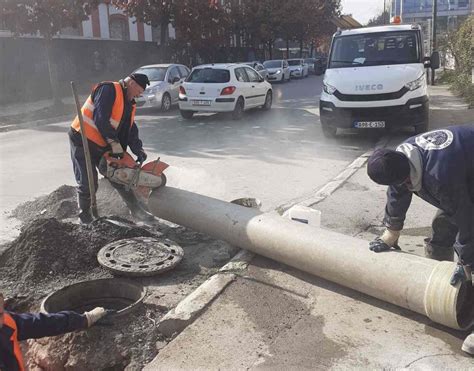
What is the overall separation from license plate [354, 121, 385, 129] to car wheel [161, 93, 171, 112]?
8.14m

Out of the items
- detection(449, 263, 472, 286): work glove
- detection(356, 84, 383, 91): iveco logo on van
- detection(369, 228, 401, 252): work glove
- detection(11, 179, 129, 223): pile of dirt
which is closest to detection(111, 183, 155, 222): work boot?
detection(11, 179, 129, 223): pile of dirt

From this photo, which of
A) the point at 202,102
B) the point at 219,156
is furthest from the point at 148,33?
the point at 219,156

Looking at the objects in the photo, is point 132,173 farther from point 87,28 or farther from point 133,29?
point 133,29

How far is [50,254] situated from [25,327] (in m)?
1.67

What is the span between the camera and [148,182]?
5246mm

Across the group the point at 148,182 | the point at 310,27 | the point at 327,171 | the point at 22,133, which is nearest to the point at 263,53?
the point at 310,27

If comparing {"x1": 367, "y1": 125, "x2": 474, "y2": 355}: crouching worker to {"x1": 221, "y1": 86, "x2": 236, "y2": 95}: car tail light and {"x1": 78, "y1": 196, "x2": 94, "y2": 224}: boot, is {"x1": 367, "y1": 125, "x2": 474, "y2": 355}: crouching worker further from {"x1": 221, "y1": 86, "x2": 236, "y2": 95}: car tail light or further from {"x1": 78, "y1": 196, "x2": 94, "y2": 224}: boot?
{"x1": 221, "y1": 86, "x2": 236, "y2": 95}: car tail light

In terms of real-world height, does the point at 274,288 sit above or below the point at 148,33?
below

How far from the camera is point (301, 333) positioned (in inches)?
136

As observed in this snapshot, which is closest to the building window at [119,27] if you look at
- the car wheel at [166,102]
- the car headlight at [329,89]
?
the car wheel at [166,102]

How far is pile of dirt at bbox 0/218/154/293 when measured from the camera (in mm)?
4285

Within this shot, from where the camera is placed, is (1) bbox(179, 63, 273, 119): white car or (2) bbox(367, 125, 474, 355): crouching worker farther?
(1) bbox(179, 63, 273, 119): white car

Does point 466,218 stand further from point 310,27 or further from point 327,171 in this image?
point 310,27

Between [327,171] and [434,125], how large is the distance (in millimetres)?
4721
